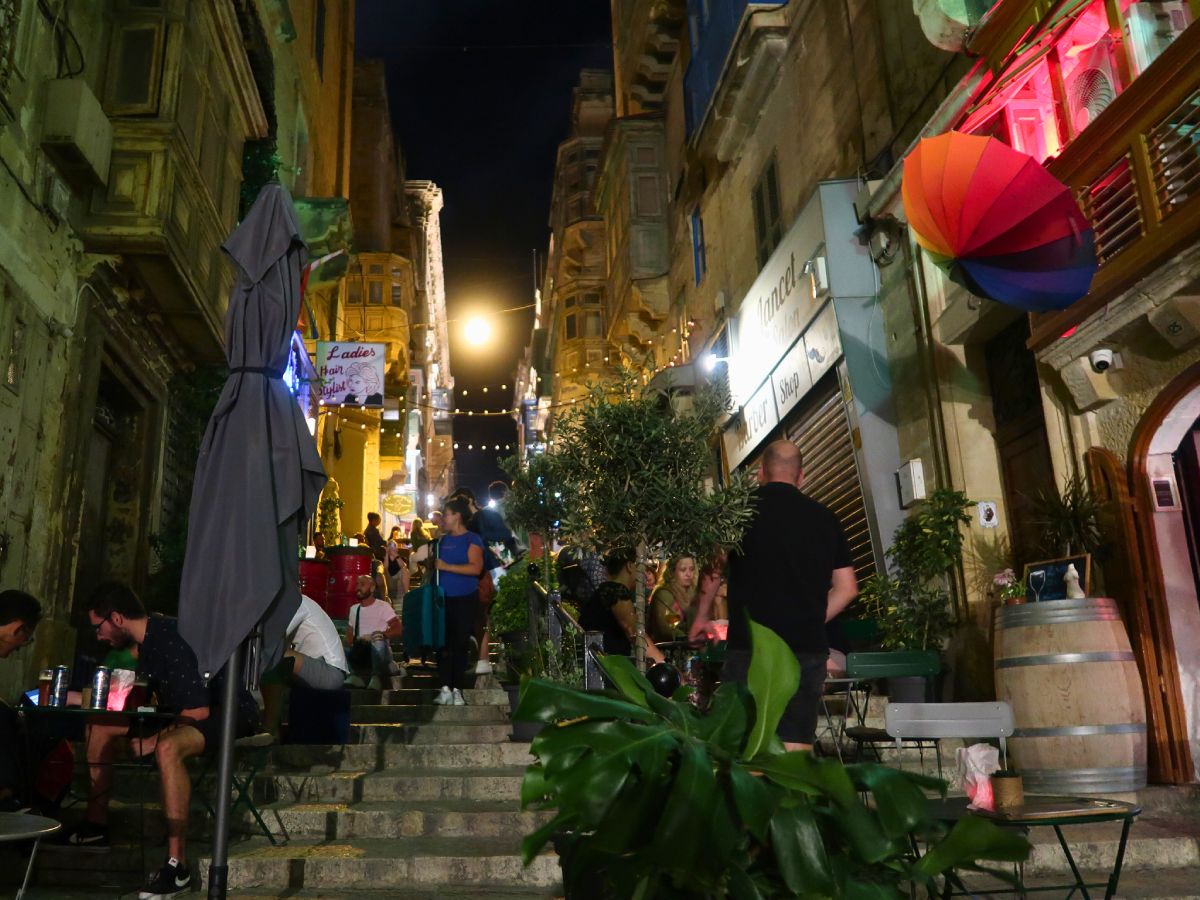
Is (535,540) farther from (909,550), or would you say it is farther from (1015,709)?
(1015,709)

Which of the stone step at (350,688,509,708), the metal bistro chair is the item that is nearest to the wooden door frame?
the metal bistro chair

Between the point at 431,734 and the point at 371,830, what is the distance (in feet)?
7.37

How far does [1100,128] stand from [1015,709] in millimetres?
4151

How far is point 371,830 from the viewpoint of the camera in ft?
20.4

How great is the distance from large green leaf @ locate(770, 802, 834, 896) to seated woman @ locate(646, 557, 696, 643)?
25.0 ft

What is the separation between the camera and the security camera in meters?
7.41

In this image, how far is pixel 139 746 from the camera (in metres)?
5.76

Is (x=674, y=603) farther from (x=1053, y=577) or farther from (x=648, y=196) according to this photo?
(x=648, y=196)

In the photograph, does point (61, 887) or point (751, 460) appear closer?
point (61, 887)

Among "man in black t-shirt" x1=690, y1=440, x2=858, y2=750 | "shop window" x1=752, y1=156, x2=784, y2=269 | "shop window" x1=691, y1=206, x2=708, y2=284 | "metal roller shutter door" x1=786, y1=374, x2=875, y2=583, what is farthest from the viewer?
"shop window" x1=691, y1=206, x2=708, y2=284

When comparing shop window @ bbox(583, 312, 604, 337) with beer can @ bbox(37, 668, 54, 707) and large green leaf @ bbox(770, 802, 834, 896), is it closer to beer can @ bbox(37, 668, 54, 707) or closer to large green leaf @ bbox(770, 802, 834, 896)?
beer can @ bbox(37, 668, 54, 707)

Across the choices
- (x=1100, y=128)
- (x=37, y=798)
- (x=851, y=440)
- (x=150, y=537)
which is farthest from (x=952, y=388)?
(x=150, y=537)

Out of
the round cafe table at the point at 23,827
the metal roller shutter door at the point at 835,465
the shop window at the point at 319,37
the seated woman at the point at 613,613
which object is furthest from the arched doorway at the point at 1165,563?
the shop window at the point at 319,37

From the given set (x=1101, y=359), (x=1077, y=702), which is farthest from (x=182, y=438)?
(x=1077, y=702)
